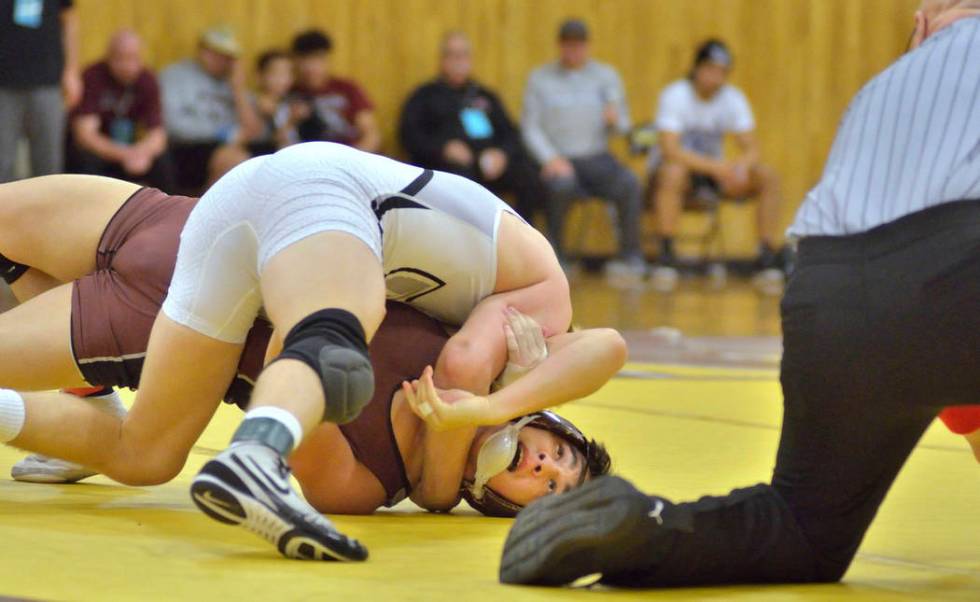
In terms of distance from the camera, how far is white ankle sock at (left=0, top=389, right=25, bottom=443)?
2.63 metres

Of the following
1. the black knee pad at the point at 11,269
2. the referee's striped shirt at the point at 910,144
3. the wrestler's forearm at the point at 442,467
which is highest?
the referee's striped shirt at the point at 910,144

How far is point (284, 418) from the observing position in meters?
2.08

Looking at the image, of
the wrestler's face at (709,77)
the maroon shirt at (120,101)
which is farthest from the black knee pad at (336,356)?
the wrestler's face at (709,77)

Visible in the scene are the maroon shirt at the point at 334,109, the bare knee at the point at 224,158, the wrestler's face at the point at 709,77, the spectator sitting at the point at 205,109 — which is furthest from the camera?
the wrestler's face at the point at 709,77

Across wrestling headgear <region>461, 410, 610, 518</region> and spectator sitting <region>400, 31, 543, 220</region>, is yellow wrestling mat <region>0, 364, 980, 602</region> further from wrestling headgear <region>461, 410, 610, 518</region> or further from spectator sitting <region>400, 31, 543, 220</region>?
spectator sitting <region>400, 31, 543, 220</region>

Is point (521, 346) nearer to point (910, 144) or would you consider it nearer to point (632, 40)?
point (910, 144)

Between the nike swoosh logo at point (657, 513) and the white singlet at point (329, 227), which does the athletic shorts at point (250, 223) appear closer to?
the white singlet at point (329, 227)

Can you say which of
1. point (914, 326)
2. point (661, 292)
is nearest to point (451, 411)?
point (914, 326)

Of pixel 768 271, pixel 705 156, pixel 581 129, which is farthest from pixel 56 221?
pixel 768 271

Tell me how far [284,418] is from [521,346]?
70cm

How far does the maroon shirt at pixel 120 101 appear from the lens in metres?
8.29

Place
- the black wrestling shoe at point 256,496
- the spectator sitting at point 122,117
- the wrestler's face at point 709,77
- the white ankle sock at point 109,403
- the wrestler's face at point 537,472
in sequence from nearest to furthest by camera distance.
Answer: the black wrestling shoe at point 256,496 → the wrestler's face at point 537,472 → the white ankle sock at point 109,403 → the spectator sitting at point 122,117 → the wrestler's face at point 709,77

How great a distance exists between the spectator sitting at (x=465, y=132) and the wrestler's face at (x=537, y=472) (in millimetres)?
6335

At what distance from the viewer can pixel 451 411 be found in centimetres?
253
